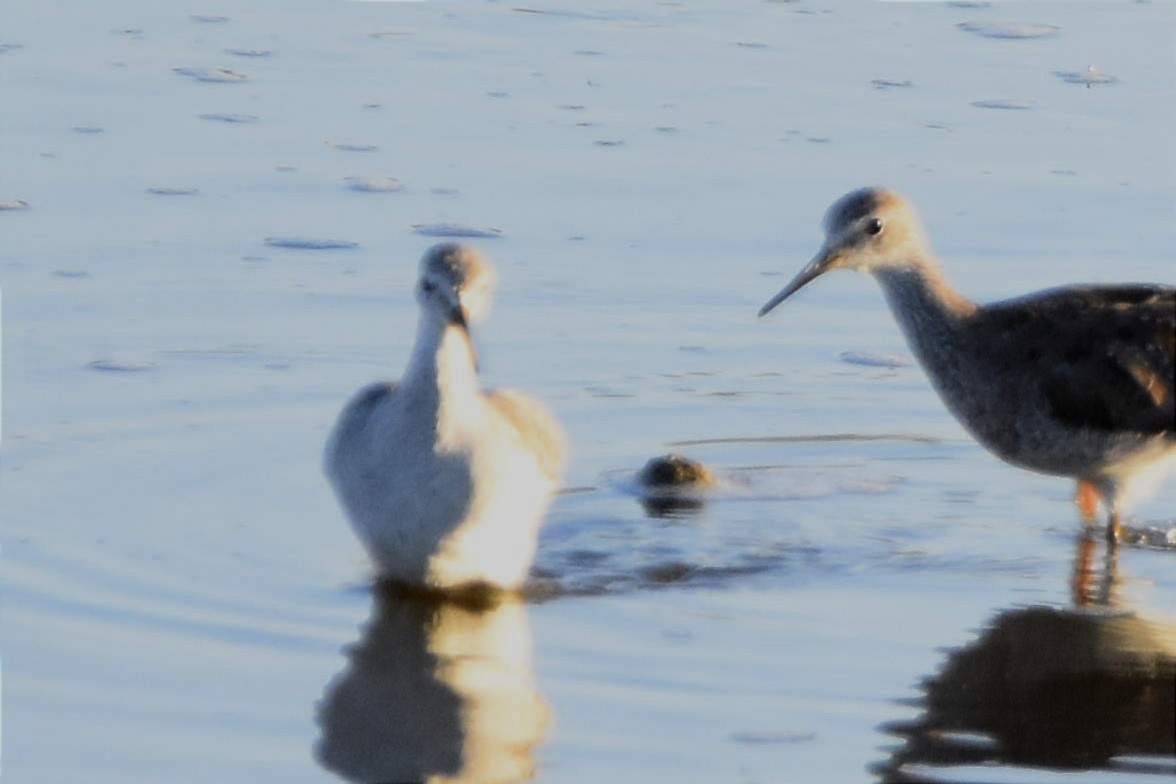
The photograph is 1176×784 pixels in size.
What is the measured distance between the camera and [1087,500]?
839cm

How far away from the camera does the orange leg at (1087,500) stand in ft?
27.2

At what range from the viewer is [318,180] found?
1048cm

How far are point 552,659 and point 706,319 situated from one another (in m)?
3.16

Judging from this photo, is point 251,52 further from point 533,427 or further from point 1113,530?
point 1113,530

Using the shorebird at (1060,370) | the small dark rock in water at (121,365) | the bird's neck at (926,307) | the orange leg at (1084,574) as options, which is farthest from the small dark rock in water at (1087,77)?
the small dark rock in water at (121,365)

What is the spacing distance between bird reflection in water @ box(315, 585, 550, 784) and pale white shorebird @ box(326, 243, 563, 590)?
15 cm

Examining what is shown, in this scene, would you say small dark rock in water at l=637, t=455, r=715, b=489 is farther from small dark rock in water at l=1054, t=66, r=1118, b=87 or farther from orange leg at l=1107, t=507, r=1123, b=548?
small dark rock in water at l=1054, t=66, r=1118, b=87

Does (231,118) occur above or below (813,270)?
below

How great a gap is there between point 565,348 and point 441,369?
225 centimetres

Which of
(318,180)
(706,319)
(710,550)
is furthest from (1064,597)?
(318,180)

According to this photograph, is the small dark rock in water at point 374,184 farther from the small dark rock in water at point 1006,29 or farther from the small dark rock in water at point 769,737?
the small dark rock in water at point 769,737

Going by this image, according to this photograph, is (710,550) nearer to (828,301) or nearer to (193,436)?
(193,436)

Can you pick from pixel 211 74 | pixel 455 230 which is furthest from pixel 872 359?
pixel 211 74

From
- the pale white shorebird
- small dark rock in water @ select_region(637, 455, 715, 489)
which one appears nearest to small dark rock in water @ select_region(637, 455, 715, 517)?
small dark rock in water @ select_region(637, 455, 715, 489)
